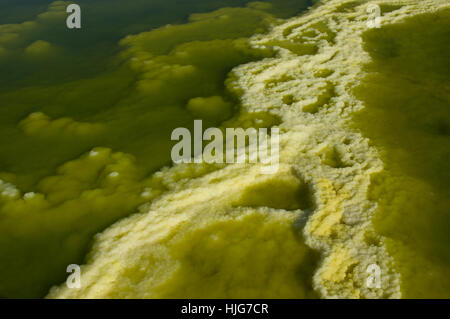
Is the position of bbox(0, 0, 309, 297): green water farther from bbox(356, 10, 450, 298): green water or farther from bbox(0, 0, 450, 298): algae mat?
bbox(356, 10, 450, 298): green water

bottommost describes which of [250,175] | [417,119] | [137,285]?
[137,285]

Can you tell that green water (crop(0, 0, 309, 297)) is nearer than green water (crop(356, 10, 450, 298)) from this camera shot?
No

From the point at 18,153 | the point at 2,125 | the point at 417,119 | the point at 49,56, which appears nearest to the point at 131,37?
the point at 49,56

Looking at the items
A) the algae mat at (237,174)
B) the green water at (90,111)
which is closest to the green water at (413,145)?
the algae mat at (237,174)

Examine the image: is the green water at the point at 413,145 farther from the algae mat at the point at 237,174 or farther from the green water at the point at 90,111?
the green water at the point at 90,111

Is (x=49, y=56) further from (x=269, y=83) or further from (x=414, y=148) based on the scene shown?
(x=414, y=148)

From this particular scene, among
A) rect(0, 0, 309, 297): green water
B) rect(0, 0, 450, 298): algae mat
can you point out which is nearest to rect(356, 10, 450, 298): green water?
rect(0, 0, 450, 298): algae mat
